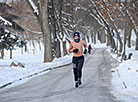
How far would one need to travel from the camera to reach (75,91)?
8.52 m

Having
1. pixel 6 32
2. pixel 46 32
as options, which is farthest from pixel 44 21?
pixel 6 32

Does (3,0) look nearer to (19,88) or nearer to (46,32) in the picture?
(46,32)

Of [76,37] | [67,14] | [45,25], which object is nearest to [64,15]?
[67,14]

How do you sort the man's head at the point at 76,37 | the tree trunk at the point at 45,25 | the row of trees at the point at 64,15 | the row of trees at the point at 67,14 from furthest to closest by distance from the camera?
1. the row of trees at the point at 64,15
2. the row of trees at the point at 67,14
3. the tree trunk at the point at 45,25
4. the man's head at the point at 76,37

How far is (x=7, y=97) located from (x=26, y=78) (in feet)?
14.0

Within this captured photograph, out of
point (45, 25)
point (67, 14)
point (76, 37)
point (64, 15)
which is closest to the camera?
point (76, 37)

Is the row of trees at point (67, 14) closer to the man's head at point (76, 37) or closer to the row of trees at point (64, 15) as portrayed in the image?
the row of trees at point (64, 15)

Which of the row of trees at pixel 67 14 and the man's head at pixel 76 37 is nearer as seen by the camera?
the man's head at pixel 76 37

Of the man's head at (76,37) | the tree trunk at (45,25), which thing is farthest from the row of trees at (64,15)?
the man's head at (76,37)

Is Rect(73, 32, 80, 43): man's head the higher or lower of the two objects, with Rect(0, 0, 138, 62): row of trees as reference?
lower

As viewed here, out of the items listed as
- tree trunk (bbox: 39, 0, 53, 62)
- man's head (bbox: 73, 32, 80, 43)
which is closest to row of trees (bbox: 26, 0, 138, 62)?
tree trunk (bbox: 39, 0, 53, 62)

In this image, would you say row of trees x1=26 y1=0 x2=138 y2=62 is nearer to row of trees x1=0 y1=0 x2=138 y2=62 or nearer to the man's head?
row of trees x1=0 y1=0 x2=138 y2=62

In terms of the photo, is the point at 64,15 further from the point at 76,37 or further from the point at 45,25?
the point at 76,37

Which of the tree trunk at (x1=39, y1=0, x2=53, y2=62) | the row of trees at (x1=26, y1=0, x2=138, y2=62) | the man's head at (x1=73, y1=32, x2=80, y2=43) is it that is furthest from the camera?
the row of trees at (x1=26, y1=0, x2=138, y2=62)
